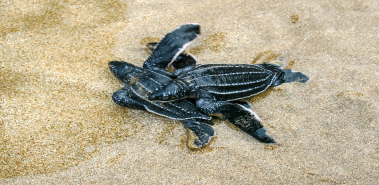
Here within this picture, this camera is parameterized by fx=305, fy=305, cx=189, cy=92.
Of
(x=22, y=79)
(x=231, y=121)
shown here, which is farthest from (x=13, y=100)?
(x=231, y=121)

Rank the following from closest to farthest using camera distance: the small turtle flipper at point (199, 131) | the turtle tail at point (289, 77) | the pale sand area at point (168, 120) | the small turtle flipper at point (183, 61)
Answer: the pale sand area at point (168, 120) < the small turtle flipper at point (199, 131) < the turtle tail at point (289, 77) < the small turtle flipper at point (183, 61)

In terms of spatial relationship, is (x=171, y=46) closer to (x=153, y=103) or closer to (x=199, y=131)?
(x=153, y=103)

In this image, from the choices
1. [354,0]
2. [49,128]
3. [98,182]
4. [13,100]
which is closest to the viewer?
[98,182]

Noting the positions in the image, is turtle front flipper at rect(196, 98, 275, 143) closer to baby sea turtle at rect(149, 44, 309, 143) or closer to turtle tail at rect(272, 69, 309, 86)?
baby sea turtle at rect(149, 44, 309, 143)

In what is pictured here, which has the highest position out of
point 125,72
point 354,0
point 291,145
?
point 354,0

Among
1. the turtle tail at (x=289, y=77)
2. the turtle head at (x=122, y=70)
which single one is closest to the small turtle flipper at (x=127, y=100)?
the turtle head at (x=122, y=70)

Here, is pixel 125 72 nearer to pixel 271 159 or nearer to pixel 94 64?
pixel 94 64

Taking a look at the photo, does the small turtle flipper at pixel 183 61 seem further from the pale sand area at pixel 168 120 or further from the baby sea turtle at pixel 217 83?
the baby sea turtle at pixel 217 83
